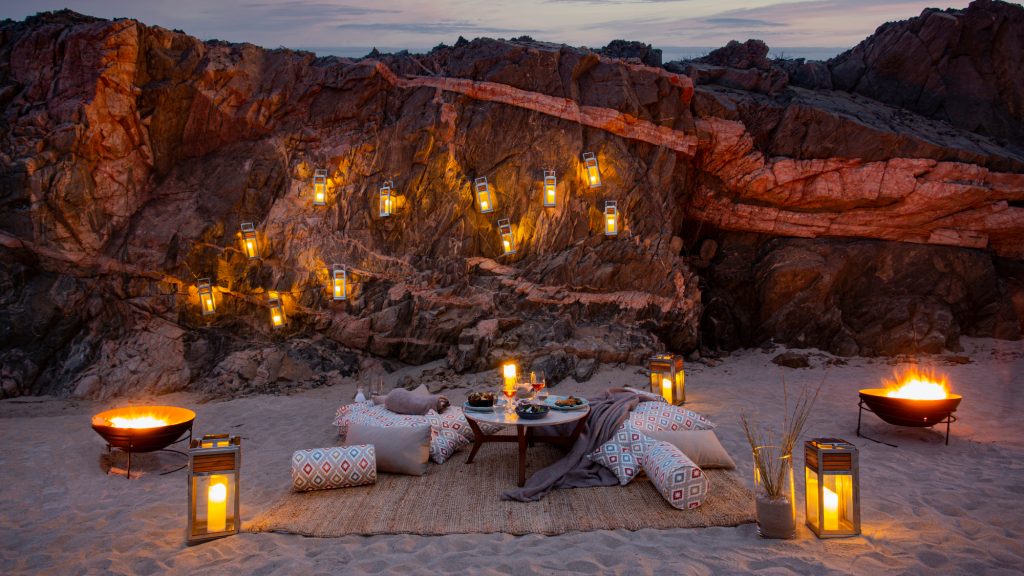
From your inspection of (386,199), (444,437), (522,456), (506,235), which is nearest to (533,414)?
(522,456)

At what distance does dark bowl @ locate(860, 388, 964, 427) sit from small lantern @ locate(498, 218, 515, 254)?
6.97 meters

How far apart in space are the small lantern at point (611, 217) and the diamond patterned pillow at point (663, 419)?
602cm

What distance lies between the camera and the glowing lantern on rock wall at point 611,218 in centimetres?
1232

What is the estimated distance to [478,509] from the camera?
5.39 metres

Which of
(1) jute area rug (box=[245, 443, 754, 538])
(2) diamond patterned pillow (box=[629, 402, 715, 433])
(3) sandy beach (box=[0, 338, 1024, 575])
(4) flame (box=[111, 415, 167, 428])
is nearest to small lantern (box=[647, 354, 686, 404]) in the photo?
(3) sandy beach (box=[0, 338, 1024, 575])

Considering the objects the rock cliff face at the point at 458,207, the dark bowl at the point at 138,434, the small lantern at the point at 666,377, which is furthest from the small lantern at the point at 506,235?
the dark bowl at the point at 138,434

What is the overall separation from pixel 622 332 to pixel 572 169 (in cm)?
334

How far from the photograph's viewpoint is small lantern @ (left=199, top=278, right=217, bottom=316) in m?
12.0

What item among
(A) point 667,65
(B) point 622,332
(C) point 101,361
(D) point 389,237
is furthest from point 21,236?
(A) point 667,65

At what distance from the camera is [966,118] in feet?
45.3

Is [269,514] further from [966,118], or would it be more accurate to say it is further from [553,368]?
[966,118]

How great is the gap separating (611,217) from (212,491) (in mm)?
9042

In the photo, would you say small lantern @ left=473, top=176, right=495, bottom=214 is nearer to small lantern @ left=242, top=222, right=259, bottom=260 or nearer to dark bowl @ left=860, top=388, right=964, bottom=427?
small lantern @ left=242, top=222, right=259, bottom=260

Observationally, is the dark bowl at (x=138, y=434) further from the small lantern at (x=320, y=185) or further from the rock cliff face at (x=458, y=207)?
the small lantern at (x=320, y=185)
